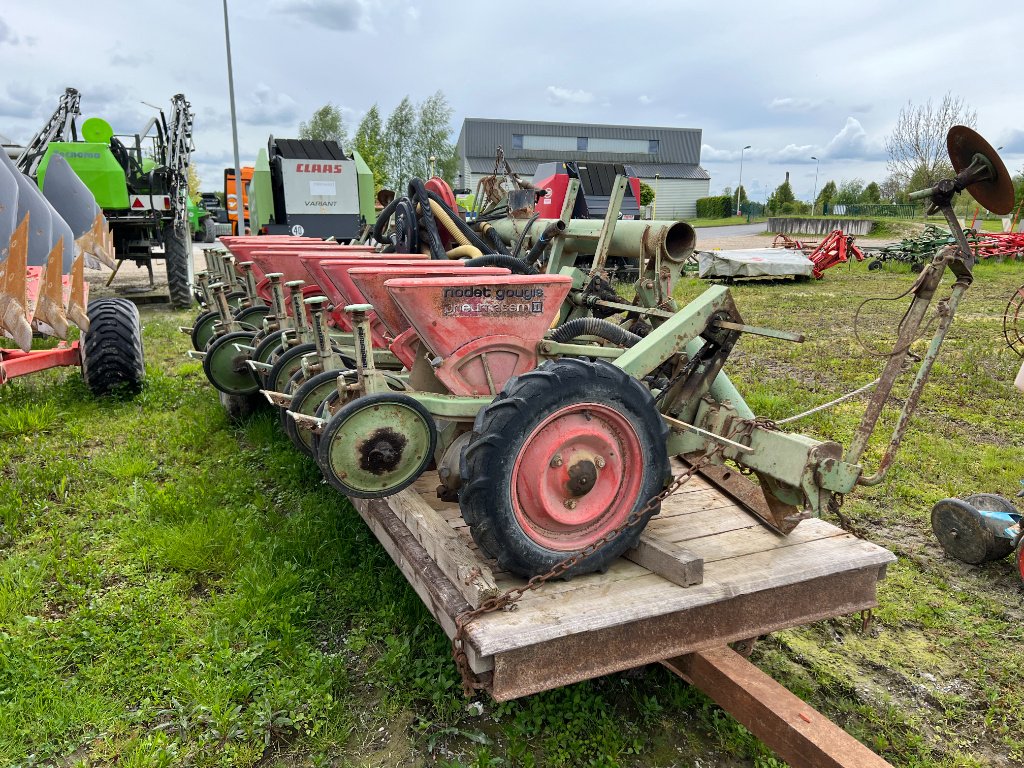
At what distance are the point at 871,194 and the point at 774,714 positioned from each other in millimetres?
51154

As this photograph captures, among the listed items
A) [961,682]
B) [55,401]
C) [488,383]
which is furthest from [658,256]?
[55,401]

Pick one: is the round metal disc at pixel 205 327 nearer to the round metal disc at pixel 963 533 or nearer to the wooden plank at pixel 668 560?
the wooden plank at pixel 668 560

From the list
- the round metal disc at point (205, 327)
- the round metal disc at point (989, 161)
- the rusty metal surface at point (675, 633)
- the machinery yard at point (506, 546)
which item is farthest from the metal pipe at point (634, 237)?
the round metal disc at point (205, 327)

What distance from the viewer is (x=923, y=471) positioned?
497 cm

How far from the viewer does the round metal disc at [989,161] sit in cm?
228

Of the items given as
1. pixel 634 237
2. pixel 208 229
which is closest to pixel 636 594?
pixel 634 237

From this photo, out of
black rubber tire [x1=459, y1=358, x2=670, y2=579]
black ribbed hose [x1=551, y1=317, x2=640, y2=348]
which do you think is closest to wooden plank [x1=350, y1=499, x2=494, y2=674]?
black rubber tire [x1=459, y1=358, x2=670, y2=579]

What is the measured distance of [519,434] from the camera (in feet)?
8.14

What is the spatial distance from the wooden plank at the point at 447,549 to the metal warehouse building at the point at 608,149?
49.7 m

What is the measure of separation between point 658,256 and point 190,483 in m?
3.02

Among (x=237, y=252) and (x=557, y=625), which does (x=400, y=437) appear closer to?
(x=557, y=625)

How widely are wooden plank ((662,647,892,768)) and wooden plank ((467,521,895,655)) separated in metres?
0.22

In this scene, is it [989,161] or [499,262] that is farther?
[499,262]

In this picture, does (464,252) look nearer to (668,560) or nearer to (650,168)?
(668,560)
